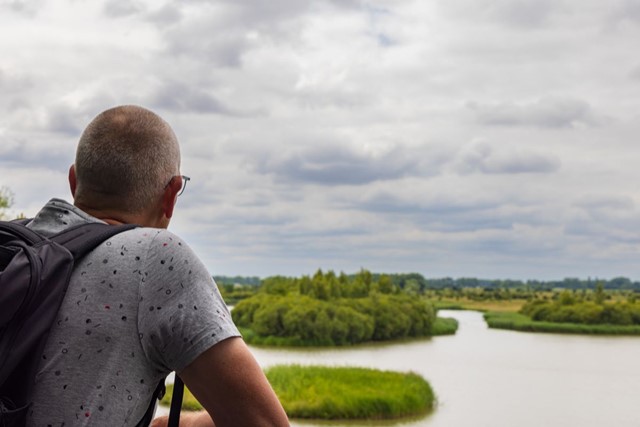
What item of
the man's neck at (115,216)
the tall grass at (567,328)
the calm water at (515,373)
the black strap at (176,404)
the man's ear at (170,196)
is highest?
the man's ear at (170,196)

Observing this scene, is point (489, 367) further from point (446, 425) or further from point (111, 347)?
point (111, 347)

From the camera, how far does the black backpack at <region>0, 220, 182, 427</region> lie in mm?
1247

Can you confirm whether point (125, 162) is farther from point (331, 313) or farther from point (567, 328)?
A: point (567, 328)

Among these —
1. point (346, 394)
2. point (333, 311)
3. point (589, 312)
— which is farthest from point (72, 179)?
point (589, 312)

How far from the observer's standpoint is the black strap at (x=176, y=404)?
1412 mm

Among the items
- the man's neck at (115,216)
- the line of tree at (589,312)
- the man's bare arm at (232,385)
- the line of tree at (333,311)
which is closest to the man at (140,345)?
the man's bare arm at (232,385)

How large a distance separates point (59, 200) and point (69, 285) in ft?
0.71

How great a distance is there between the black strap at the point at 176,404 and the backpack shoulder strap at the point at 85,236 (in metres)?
0.27

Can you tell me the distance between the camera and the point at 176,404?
55.6 inches

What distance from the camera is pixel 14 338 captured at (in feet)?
4.16

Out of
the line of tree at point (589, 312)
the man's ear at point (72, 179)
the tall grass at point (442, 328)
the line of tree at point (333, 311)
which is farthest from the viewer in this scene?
the line of tree at point (589, 312)

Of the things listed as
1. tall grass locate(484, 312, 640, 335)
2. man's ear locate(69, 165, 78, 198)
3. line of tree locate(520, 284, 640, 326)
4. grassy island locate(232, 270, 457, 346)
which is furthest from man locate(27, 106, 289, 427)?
tall grass locate(484, 312, 640, 335)

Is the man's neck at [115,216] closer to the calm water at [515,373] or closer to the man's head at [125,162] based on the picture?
the man's head at [125,162]

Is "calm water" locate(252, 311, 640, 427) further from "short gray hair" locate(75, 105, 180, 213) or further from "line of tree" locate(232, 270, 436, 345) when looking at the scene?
"short gray hair" locate(75, 105, 180, 213)
